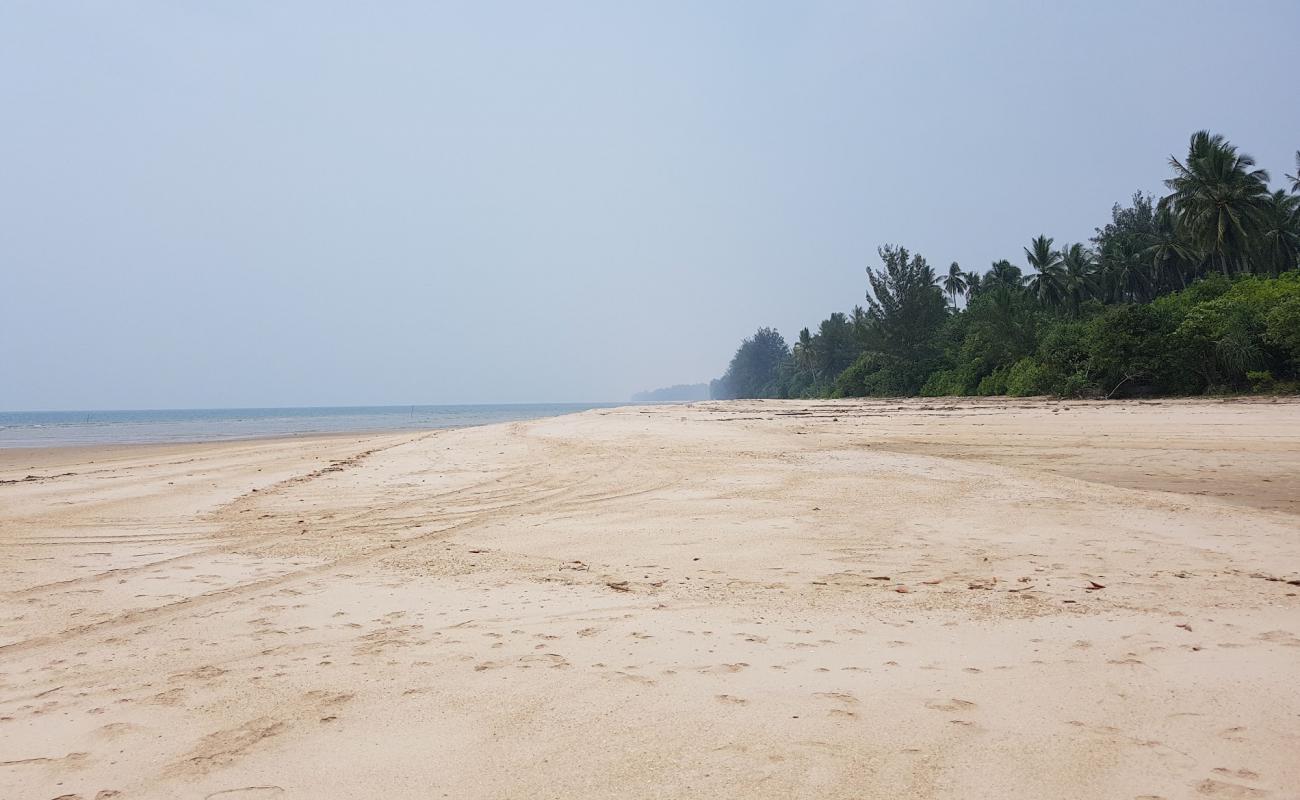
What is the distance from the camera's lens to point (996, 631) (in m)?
3.58

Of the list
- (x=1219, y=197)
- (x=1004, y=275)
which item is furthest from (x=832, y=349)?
(x=1219, y=197)

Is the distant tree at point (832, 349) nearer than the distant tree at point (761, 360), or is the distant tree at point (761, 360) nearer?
the distant tree at point (832, 349)


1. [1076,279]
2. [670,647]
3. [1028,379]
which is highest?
[1076,279]

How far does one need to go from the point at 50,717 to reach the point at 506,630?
199 centimetres

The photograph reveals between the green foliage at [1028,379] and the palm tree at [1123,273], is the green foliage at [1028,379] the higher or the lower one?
the lower one

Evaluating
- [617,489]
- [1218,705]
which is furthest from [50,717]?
[617,489]

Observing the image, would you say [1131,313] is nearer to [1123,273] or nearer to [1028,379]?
[1028,379]

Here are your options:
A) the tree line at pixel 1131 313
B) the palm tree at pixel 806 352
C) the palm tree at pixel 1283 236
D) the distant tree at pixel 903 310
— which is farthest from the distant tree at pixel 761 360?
the palm tree at pixel 1283 236

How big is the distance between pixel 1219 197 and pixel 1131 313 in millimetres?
16159

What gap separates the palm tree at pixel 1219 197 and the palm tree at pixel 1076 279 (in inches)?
525

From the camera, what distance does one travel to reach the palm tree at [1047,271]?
192ft

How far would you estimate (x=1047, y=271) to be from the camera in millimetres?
58438

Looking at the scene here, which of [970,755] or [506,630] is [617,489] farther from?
[970,755]

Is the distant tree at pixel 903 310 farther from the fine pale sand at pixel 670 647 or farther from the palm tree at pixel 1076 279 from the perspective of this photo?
the fine pale sand at pixel 670 647
